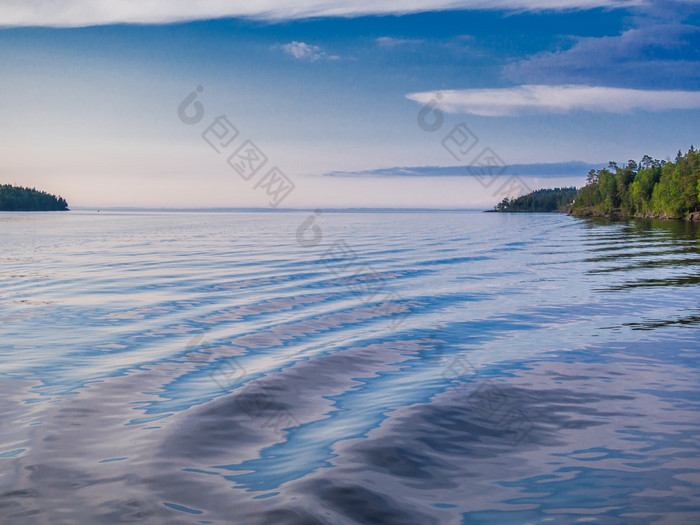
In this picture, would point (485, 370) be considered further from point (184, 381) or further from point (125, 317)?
point (125, 317)

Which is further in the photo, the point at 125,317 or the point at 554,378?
the point at 125,317

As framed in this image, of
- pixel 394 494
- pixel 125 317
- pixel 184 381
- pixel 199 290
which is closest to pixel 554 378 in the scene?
pixel 394 494

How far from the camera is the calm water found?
5.84 m

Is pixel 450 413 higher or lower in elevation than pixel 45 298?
lower

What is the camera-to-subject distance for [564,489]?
609cm

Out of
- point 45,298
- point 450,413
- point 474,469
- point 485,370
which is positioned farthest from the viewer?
point 45,298

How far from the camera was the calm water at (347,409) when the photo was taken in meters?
5.84

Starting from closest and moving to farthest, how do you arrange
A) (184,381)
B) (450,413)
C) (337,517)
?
(337,517)
(450,413)
(184,381)

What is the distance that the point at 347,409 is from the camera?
29.4 feet

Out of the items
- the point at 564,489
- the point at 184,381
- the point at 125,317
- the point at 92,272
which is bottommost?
the point at 564,489

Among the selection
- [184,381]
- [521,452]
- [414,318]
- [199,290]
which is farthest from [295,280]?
[521,452]

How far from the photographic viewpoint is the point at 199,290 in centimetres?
2230

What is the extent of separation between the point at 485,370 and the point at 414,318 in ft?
20.0

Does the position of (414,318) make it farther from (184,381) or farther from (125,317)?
(125,317)
